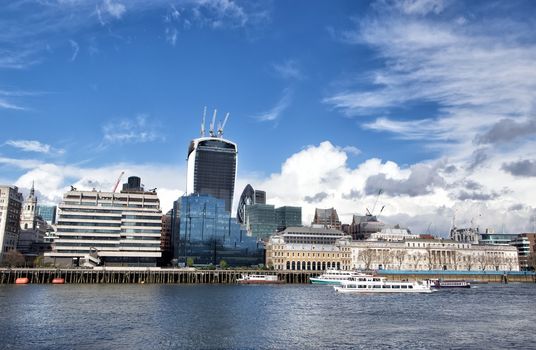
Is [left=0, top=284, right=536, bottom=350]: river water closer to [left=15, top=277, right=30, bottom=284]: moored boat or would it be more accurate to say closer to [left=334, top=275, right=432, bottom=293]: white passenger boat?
[left=334, top=275, right=432, bottom=293]: white passenger boat

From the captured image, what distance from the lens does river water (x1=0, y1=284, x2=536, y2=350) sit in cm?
5712

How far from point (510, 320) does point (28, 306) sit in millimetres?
82597

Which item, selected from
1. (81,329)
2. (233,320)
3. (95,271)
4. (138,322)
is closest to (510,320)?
(233,320)

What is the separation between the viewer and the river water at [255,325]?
57125mm

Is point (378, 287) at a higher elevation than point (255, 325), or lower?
lower

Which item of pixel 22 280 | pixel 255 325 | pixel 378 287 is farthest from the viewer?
pixel 22 280

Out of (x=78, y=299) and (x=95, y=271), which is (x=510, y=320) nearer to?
(x=78, y=299)

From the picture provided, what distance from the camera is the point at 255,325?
71312 mm

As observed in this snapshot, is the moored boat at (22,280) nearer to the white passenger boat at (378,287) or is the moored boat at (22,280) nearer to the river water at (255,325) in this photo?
the river water at (255,325)

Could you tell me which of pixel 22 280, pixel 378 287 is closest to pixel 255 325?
pixel 378 287

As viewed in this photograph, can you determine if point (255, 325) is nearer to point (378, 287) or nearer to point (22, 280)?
point (378, 287)

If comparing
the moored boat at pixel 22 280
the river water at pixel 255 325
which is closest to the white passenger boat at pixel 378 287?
the river water at pixel 255 325

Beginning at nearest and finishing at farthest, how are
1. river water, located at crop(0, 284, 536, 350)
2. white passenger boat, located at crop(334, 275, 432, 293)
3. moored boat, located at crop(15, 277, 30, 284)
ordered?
river water, located at crop(0, 284, 536, 350)
white passenger boat, located at crop(334, 275, 432, 293)
moored boat, located at crop(15, 277, 30, 284)

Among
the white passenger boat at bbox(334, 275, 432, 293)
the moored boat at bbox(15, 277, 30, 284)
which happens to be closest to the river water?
the white passenger boat at bbox(334, 275, 432, 293)
